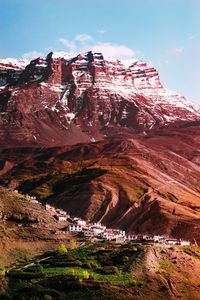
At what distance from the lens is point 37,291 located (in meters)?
95.3

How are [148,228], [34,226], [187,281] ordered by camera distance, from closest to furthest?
[187,281], [34,226], [148,228]

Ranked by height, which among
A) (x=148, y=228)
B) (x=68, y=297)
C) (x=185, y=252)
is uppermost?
(x=148, y=228)

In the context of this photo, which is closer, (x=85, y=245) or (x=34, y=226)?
(x=85, y=245)

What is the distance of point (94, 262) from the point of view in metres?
108

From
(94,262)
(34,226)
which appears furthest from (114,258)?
(34,226)

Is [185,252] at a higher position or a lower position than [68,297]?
higher

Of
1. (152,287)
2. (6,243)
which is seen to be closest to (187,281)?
(152,287)

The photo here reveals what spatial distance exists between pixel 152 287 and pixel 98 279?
8023 millimetres

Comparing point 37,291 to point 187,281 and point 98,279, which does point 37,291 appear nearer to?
point 98,279

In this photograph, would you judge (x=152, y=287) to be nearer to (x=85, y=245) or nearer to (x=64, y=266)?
(x=64, y=266)

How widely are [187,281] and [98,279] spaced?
14.4 m

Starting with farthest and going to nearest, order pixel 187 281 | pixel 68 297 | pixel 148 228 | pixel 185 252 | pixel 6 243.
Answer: pixel 148 228
pixel 6 243
pixel 185 252
pixel 187 281
pixel 68 297

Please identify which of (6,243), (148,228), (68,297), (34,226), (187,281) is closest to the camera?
(68,297)

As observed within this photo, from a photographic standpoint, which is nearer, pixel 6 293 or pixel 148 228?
pixel 6 293
